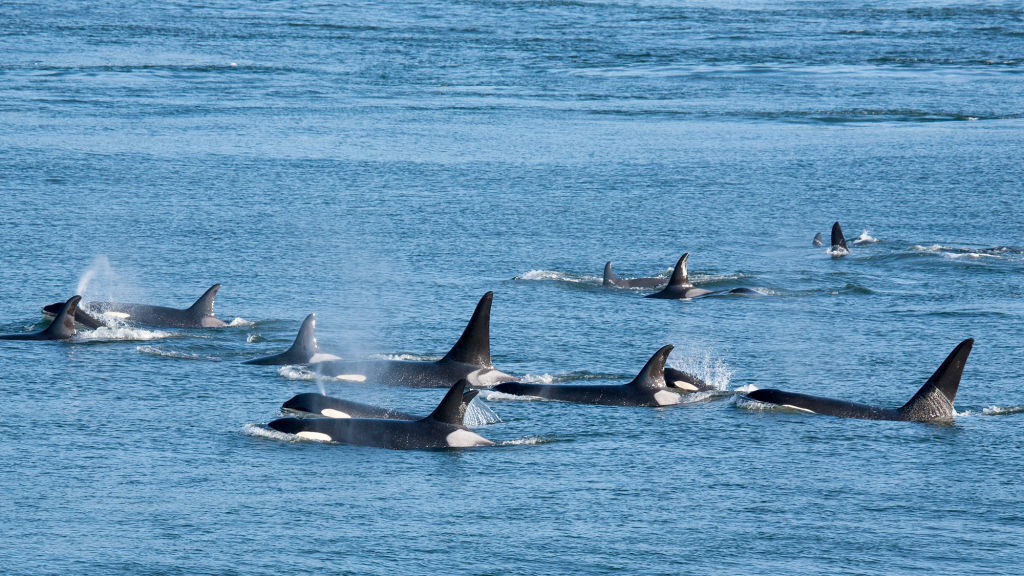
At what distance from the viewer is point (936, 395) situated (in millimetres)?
13781

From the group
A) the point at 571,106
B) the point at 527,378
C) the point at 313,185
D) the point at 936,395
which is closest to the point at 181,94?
the point at 571,106

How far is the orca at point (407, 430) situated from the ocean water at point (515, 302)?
0.51ft

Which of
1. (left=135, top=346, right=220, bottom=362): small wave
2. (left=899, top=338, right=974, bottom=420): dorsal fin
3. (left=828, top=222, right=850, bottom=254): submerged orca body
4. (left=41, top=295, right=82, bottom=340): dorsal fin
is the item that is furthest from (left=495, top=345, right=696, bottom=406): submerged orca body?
(left=828, top=222, right=850, bottom=254): submerged orca body

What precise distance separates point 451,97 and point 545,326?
2599cm

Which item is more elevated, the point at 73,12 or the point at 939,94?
the point at 73,12

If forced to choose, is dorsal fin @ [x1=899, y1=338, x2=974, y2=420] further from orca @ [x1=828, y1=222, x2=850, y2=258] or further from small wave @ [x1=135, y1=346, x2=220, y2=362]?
orca @ [x1=828, y1=222, x2=850, y2=258]

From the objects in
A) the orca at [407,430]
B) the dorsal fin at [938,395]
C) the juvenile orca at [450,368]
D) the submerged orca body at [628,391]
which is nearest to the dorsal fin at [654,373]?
the submerged orca body at [628,391]

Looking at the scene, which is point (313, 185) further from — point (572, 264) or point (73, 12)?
point (73, 12)

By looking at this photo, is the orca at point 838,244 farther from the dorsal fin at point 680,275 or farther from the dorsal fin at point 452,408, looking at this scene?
the dorsal fin at point 452,408

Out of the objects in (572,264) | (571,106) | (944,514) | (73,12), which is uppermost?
(73,12)

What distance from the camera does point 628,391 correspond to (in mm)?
14336

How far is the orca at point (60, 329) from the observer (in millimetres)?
16594

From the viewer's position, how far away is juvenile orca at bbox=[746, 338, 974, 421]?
1366 centimetres

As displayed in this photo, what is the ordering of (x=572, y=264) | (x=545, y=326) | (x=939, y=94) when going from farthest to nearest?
(x=939, y=94) < (x=572, y=264) < (x=545, y=326)
